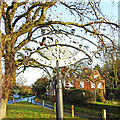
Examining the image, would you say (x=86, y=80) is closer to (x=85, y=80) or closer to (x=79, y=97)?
(x=85, y=80)

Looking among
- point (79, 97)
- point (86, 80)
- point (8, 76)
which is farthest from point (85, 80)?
point (79, 97)

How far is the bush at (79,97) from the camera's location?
15573mm

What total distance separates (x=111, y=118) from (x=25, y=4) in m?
11.4

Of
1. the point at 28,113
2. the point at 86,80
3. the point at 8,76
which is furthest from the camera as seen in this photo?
the point at 28,113

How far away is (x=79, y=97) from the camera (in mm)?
16688

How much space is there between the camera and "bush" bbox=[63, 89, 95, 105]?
15.6m

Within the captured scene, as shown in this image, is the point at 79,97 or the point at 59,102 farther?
the point at 79,97

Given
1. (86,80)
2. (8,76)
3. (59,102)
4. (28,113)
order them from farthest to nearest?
(28,113), (86,80), (8,76), (59,102)

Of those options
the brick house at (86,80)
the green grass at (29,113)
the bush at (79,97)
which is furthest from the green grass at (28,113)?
the bush at (79,97)

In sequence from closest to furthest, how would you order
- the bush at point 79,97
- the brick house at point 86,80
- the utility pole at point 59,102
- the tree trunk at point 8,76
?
the utility pole at point 59,102 < the brick house at point 86,80 < the tree trunk at point 8,76 < the bush at point 79,97

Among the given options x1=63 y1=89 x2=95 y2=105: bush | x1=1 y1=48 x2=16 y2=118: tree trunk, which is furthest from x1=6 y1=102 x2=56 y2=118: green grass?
x1=63 y1=89 x2=95 y2=105: bush

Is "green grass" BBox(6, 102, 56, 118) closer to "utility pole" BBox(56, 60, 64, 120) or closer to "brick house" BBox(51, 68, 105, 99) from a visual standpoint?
"brick house" BBox(51, 68, 105, 99)

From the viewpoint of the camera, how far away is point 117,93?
52.5ft

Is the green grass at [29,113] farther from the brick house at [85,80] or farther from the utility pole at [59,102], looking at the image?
the utility pole at [59,102]
